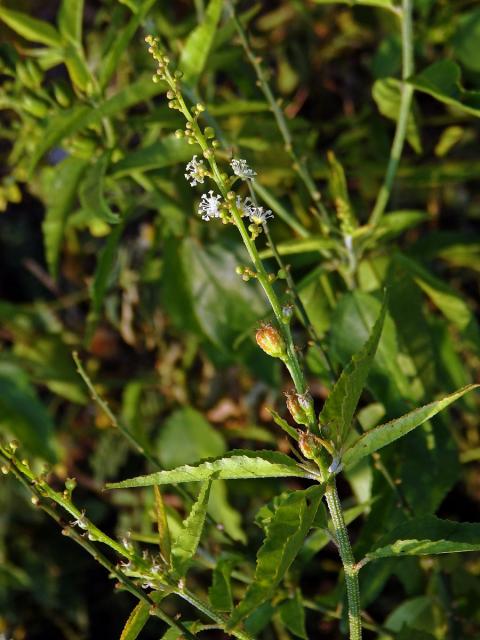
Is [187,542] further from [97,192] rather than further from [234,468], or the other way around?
[97,192]

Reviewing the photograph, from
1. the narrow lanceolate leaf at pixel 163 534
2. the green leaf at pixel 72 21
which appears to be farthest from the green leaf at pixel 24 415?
the narrow lanceolate leaf at pixel 163 534

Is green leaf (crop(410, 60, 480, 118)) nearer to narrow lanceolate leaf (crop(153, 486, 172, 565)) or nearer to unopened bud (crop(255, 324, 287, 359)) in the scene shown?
unopened bud (crop(255, 324, 287, 359))

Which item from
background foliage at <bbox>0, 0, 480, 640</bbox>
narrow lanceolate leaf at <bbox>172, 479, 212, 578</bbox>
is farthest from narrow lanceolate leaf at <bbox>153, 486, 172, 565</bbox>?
background foliage at <bbox>0, 0, 480, 640</bbox>

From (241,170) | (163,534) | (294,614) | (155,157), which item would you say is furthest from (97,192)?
(294,614)

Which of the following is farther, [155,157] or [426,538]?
[155,157]

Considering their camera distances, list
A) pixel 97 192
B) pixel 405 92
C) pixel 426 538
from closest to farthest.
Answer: pixel 426 538
pixel 97 192
pixel 405 92

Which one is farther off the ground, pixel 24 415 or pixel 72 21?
pixel 72 21
